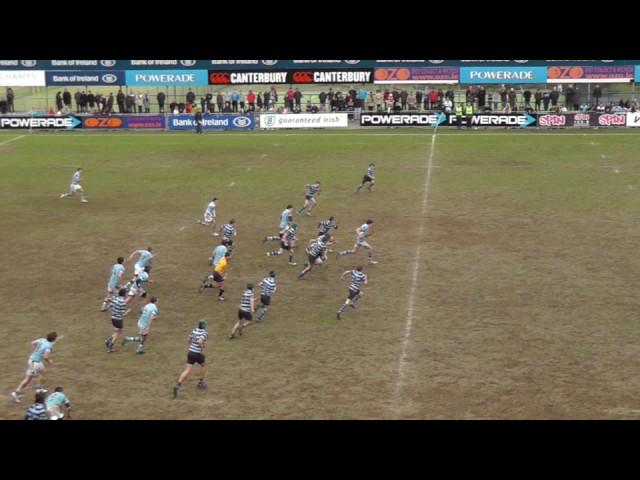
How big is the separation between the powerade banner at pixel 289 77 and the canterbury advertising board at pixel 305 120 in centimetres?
Answer: 583

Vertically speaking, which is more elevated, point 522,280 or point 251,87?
point 251,87

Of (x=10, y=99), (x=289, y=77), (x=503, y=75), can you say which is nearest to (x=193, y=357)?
(x=289, y=77)

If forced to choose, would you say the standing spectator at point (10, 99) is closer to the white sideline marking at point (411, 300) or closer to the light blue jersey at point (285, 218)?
the white sideline marking at point (411, 300)

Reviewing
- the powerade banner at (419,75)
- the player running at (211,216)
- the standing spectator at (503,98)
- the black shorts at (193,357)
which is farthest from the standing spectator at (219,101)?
the black shorts at (193,357)

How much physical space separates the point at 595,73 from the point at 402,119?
57.9 ft

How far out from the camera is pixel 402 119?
7069 centimetres

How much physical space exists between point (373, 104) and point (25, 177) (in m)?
35.6

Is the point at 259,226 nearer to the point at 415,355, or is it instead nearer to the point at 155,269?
the point at 155,269

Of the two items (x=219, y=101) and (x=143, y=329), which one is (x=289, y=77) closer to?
(x=219, y=101)

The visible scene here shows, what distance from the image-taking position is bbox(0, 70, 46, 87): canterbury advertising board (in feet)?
253

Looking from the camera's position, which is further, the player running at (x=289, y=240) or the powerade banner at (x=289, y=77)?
the powerade banner at (x=289, y=77)

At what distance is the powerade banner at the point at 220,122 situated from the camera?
232ft

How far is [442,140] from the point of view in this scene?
63.5 m

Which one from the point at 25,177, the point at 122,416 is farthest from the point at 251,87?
the point at 122,416
